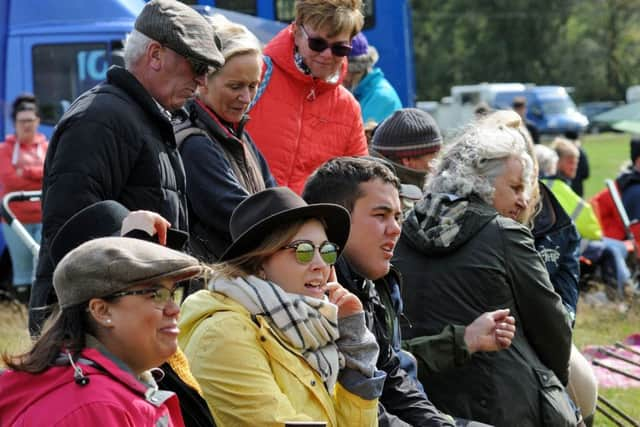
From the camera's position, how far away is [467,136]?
209 inches

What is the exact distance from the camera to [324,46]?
5809 mm

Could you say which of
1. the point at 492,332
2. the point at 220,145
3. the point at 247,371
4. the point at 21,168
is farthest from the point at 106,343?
the point at 21,168

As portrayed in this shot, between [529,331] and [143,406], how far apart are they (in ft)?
7.48

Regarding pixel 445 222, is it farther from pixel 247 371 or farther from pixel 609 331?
pixel 609 331

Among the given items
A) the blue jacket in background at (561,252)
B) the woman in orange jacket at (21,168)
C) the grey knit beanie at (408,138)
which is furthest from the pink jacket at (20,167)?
the blue jacket in background at (561,252)

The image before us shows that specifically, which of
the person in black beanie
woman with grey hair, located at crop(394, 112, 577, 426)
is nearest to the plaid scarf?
woman with grey hair, located at crop(394, 112, 577, 426)

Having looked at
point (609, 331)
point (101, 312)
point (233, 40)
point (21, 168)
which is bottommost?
point (609, 331)

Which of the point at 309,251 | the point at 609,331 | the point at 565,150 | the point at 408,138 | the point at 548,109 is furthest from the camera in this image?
the point at 548,109

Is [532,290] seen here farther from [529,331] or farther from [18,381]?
[18,381]

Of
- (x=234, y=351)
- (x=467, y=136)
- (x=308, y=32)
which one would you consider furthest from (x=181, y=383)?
(x=308, y=32)

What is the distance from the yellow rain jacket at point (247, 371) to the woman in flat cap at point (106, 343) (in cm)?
43

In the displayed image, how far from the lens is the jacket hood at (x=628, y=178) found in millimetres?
12367

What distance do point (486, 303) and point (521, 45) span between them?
65071 mm

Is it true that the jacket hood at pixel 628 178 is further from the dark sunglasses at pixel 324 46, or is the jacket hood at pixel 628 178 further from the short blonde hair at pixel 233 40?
the short blonde hair at pixel 233 40
